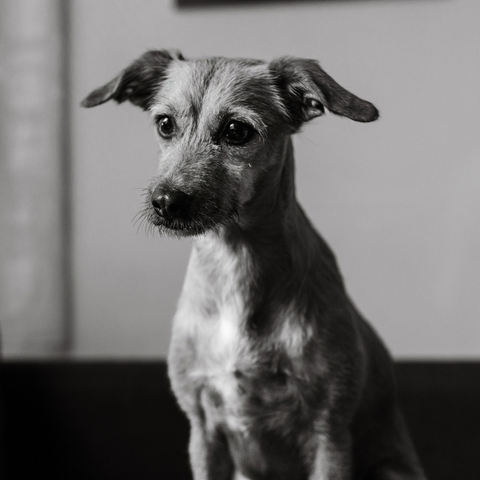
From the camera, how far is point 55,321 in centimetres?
201

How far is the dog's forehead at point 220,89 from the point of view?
0.89m

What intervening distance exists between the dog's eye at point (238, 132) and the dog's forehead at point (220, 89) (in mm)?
21

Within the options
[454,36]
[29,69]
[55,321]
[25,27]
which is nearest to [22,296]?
[55,321]

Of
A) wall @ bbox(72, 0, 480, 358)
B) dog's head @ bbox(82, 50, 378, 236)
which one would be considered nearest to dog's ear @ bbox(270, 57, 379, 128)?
dog's head @ bbox(82, 50, 378, 236)

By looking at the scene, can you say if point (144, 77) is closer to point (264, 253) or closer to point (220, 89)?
point (220, 89)

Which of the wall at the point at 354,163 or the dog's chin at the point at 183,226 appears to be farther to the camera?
the wall at the point at 354,163

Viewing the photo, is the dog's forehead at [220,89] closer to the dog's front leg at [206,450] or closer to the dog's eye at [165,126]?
the dog's eye at [165,126]

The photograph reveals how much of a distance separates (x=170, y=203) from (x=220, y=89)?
0.65 feet

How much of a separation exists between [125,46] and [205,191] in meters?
1.20

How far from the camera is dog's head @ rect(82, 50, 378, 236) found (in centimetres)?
84

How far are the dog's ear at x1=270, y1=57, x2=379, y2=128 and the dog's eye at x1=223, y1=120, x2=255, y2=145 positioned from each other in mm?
78

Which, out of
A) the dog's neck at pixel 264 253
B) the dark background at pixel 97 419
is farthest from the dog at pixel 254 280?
the dark background at pixel 97 419

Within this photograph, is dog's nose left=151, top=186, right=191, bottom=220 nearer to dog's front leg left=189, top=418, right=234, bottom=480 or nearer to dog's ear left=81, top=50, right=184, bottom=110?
dog's ear left=81, top=50, right=184, bottom=110

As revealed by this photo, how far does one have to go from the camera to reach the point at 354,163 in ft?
6.13
